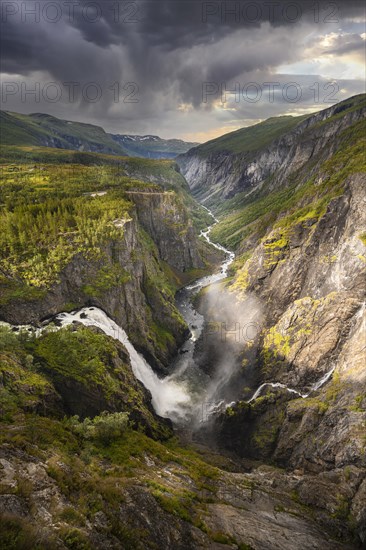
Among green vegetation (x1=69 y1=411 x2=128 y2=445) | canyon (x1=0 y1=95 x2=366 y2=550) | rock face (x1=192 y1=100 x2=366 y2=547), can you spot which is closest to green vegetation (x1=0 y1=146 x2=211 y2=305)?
canyon (x1=0 y1=95 x2=366 y2=550)

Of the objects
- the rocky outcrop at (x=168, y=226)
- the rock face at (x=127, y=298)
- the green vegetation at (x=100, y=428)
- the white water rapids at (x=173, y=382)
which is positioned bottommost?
the green vegetation at (x=100, y=428)

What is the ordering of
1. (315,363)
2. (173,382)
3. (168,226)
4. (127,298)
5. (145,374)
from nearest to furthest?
(315,363)
(145,374)
(173,382)
(127,298)
(168,226)

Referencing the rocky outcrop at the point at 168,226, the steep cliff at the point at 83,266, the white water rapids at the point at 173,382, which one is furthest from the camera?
the rocky outcrop at the point at 168,226

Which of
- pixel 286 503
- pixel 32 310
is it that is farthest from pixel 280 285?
pixel 32 310

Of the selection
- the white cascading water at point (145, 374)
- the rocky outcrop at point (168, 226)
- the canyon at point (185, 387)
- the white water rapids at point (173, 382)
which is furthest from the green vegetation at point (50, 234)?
the rocky outcrop at point (168, 226)

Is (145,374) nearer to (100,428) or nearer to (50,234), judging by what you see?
(100,428)

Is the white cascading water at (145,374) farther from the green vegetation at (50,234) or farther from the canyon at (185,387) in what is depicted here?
the green vegetation at (50,234)

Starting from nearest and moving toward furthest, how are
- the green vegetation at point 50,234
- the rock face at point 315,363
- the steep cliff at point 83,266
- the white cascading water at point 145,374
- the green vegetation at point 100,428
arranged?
1. the green vegetation at point 100,428
2. the rock face at point 315,363
3. the steep cliff at point 83,266
4. the green vegetation at point 50,234
5. the white cascading water at point 145,374

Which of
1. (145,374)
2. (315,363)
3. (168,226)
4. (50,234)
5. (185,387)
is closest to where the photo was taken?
(315,363)

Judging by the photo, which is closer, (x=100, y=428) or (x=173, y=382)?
(x=100, y=428)

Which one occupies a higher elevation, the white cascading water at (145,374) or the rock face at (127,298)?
the rock face at (127,298)

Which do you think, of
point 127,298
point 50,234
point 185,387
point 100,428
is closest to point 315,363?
point 185,387
